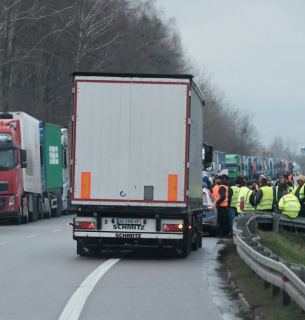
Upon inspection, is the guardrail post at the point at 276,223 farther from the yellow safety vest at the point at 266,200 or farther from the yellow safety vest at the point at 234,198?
the yellow safety vest at the point at 234,198

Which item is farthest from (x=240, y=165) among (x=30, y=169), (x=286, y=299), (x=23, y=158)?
(x=286, y=299)

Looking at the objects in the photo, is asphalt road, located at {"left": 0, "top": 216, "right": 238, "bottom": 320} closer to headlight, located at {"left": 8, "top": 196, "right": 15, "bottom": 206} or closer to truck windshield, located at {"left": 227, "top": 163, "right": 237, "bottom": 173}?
headlight, located at {"left": 8, "top": 196, "right": 15, "bottom": 206}

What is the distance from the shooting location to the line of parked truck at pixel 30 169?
37250 millimetres

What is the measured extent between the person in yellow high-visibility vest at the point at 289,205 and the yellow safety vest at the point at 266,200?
1.39ft

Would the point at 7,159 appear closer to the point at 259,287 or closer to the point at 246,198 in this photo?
the point at 246,198

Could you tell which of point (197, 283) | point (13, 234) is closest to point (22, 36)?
point (13, 234)

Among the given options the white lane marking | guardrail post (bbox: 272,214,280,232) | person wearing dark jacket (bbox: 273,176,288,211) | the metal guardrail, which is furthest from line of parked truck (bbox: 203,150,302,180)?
the metal guardrail

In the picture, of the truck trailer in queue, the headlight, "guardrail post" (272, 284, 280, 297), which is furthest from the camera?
the headlight

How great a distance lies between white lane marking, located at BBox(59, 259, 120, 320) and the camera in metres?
11.8

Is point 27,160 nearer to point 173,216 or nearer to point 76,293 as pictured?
point 173,216

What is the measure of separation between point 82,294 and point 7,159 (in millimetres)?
23785

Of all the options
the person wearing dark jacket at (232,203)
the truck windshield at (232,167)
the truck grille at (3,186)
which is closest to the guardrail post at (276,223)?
the person wearing dark jacket at (232,203)

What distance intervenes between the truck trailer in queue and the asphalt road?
1.16 metres

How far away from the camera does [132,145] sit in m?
19.3
